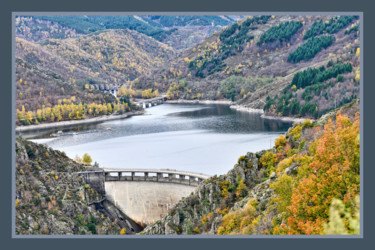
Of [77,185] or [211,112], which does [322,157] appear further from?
[211,112]

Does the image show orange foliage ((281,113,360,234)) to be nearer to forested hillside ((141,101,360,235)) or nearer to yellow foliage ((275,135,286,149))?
forested hillside ((141,101,360,235))

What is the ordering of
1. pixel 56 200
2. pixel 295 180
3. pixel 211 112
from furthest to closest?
pixel 211 112
pixel 56 200
pixel 295 180

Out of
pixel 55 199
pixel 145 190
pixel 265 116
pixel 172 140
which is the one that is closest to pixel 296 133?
pixel 145 190

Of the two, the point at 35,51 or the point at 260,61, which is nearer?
the point at 260,61

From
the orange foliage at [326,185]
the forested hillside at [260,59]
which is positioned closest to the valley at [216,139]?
the orange foliage at [326,185]

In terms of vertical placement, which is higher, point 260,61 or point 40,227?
point 260,61

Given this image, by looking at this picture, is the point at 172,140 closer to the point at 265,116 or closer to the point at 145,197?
the point at 145,197

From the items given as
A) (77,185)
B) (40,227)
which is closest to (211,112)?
(77,185)
